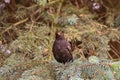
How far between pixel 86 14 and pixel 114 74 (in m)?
0.72

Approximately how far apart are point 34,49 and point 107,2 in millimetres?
641

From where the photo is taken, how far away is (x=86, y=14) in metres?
1.85

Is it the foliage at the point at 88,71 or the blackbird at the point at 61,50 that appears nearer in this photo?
the foliage at the point at 88,71

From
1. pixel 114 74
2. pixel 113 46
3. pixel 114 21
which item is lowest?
pixel 113 46

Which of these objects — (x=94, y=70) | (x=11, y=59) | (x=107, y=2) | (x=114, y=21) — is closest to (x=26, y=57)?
(x=11, y=59)

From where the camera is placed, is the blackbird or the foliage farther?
the blackbird

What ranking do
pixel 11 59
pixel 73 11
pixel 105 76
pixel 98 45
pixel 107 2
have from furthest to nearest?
pixel 107 2 < pixel 73 11 < pixel 98 45 < pixel 11 59 < pixel 105 76

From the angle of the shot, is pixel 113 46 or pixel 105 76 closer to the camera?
pixel 105 76

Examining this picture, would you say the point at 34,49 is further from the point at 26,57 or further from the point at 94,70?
the point at 94,70

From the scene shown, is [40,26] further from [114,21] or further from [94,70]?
[94,70]

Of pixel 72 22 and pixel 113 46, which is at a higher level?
pixel 72 22

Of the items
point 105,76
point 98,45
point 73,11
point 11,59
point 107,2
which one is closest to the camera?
point 105,76

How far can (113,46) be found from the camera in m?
1.95

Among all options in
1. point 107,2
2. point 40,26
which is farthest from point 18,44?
point 107,2
